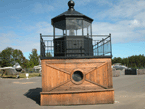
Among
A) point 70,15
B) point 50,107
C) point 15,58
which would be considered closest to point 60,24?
point 70,15

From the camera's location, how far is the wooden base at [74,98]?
814 centimetres

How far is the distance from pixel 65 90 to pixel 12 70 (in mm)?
29998

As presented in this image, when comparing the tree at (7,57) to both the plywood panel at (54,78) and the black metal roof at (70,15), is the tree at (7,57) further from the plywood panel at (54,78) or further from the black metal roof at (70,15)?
the plywood panel at (54,78)

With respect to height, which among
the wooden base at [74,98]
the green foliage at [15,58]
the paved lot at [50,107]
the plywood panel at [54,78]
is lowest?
the paved lot at [50,107]

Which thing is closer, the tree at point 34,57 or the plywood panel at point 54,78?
the plywood panel at point 54,78

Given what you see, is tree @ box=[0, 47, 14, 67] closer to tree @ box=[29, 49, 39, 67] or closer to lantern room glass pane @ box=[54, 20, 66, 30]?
tree @ box=[29, 49, 39, 67]

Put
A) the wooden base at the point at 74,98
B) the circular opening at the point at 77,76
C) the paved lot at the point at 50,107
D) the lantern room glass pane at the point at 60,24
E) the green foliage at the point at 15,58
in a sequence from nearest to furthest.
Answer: the paved lot at the point at 50,107, the wooden base at the point at 74,98, the circular opening at the point at 77,76, the lantern room glass pane at the point at 60,24, the green foliage at the point at 15,58

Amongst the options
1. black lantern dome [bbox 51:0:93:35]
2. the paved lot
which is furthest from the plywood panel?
black lantern dome [bbox 51:0:93:35]

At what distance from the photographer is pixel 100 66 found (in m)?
8.67

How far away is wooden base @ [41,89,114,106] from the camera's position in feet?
26.7

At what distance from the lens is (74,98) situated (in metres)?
8.21

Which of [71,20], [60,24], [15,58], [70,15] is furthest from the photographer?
[15,58]

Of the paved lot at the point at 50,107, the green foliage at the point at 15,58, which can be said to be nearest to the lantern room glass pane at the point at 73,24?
the paved lot at the point at 50,107

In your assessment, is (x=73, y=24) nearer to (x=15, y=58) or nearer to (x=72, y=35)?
(x=72, y=35)
